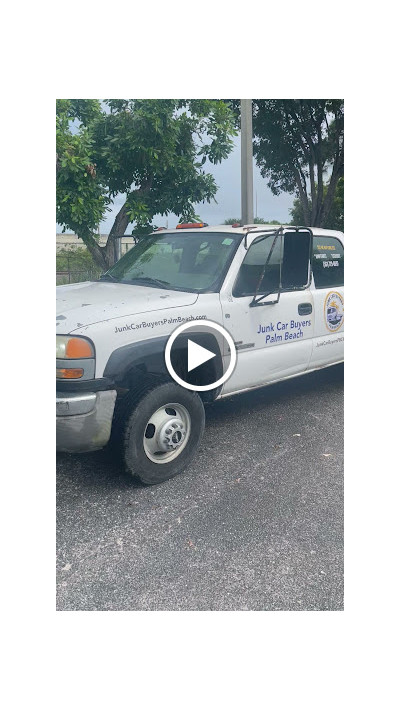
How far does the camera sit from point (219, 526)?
300cm

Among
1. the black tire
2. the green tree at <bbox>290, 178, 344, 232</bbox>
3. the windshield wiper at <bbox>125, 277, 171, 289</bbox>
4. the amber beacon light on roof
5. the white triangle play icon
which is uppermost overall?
→ the amber beacon light on roof

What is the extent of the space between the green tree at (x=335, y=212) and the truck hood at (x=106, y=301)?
99 centimetres

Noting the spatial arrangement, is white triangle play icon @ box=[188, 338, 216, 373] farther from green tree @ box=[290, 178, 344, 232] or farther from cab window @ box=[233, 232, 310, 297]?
green tree @ box=[290, 178, 344, 232]

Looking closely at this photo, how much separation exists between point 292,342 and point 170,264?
1.22 meters

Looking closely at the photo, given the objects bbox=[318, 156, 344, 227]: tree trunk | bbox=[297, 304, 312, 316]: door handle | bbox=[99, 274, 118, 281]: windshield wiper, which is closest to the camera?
bbox=[318, 156, 344, 227]: tree trunk

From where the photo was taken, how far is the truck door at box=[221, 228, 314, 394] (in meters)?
3.85

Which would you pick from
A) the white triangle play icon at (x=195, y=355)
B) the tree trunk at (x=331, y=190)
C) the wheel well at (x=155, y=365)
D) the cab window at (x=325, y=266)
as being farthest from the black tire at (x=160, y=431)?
the cab window at (x=325, y=266)

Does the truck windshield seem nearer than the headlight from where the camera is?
No

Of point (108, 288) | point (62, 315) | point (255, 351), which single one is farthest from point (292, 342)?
point (62, 315)

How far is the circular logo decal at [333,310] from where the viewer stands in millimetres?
4426

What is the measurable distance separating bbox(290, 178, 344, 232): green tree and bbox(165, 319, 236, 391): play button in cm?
98

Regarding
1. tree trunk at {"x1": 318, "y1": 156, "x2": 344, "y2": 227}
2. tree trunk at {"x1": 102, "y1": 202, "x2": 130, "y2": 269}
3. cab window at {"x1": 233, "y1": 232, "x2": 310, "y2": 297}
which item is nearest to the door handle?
cab window at {"x1": 233, "y1": 232, "x2": 310, "y2": 297}

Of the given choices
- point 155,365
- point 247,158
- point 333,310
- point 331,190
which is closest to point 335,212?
point 331,190

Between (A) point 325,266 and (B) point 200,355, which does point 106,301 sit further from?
(A) point 325,266
